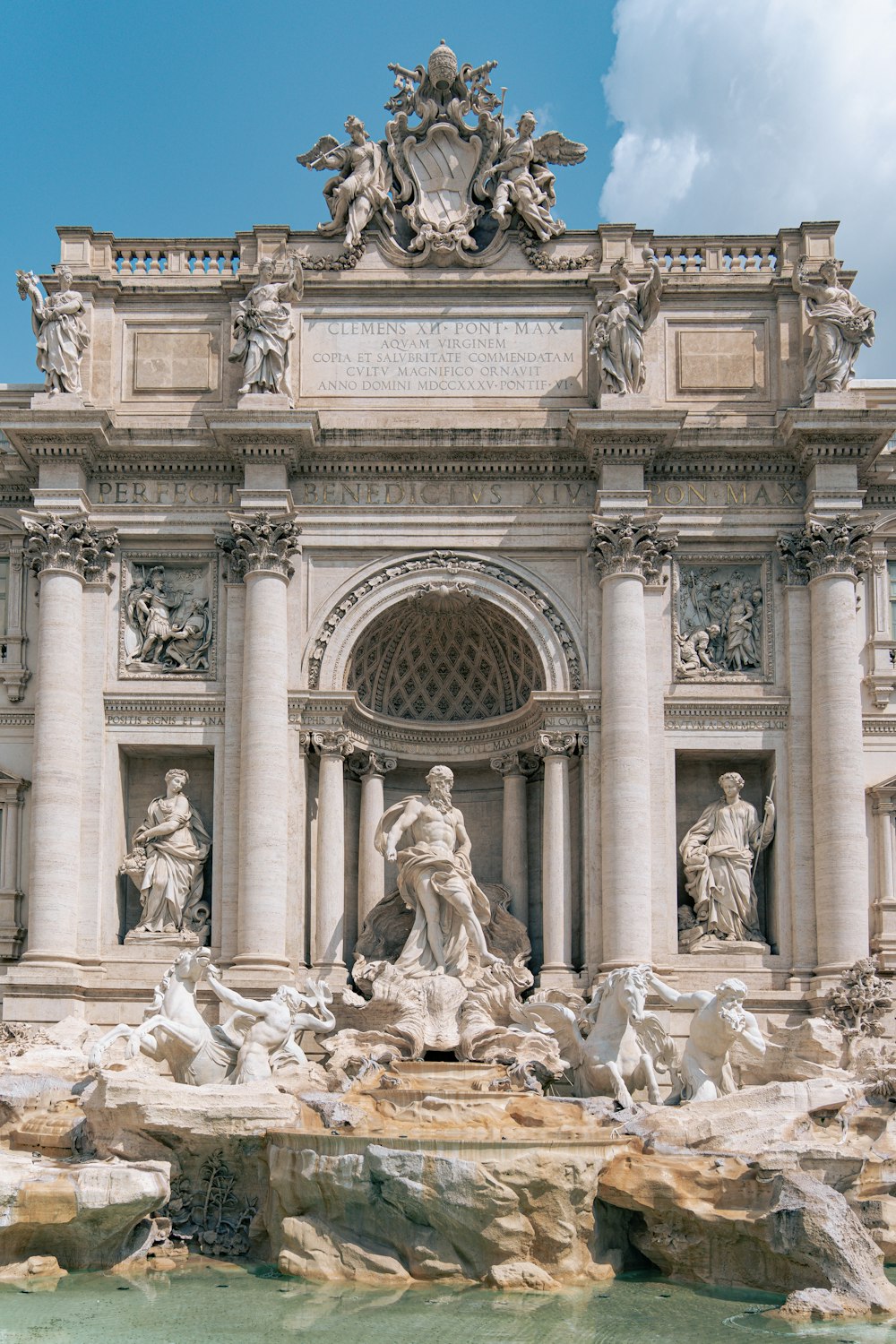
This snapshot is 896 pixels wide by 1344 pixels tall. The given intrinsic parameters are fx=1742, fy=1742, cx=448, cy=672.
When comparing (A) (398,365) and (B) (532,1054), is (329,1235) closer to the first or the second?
(B) (532,1054)

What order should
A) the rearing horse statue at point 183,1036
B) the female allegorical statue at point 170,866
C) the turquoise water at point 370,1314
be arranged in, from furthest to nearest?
1. the female allegorical statue at point 170,866
2. the rearing horse statue at point 183,1036
3. the turquoise water at point 370,1314

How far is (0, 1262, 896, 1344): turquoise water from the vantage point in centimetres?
1521

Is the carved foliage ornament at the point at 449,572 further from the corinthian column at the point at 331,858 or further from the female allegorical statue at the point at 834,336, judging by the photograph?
the female allegorical statue at the point at 834,336

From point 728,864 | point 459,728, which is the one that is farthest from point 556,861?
point 459,728

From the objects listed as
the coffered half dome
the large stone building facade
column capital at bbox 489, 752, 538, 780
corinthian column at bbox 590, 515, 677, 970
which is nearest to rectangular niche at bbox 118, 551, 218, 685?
the large stone building facade

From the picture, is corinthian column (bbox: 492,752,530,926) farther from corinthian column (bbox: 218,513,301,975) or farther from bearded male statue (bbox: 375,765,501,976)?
corinthian column (bbox: 218,513,301,975)

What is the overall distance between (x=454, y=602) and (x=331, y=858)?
433cm

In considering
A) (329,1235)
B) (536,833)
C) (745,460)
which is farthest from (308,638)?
(329,1235)

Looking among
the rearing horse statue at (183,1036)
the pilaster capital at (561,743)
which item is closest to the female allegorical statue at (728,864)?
the pilaster capital at (561,743)

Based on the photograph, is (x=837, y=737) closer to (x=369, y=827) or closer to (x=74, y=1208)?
(x=369, y=827)

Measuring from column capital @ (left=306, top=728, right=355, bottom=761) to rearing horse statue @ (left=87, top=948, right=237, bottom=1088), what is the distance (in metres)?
4.96

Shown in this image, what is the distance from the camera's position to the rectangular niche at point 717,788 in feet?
85.3

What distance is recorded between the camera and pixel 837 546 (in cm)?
2577

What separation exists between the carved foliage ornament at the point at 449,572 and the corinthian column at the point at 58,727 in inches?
138
